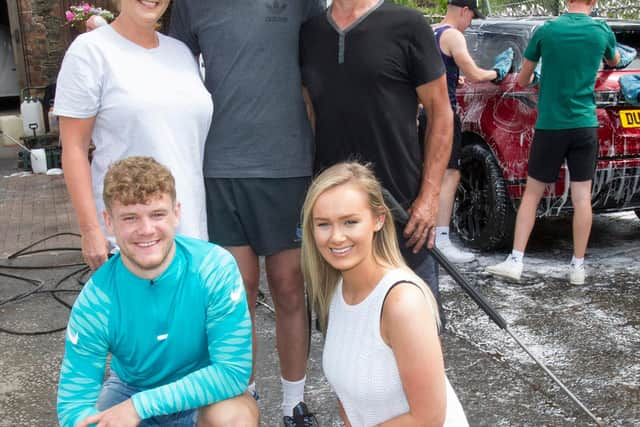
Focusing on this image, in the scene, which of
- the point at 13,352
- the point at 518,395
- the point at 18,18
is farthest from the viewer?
the point at 18,18

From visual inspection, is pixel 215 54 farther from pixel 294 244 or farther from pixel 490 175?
pixel 490 175

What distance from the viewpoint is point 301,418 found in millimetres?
2914

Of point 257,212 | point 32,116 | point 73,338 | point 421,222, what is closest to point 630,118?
point 421,222

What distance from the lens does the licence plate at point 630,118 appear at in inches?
183

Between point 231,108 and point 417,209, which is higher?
point 231,108

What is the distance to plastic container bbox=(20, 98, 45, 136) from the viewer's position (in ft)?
37.8

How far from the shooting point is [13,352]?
12.9 feet

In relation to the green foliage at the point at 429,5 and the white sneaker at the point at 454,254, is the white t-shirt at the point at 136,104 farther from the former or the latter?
the green foliage at the point at 429,5

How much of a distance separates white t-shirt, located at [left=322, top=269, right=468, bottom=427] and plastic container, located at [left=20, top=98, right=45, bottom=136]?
403 inches

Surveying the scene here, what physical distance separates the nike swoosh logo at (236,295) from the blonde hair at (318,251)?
22 cm

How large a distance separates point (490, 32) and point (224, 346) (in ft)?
13.3

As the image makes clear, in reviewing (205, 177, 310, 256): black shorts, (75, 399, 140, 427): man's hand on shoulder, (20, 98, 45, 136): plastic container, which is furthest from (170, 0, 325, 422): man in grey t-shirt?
(20, 98, 45, 136): plastic container

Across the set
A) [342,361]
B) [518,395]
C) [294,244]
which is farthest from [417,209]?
[518,395]

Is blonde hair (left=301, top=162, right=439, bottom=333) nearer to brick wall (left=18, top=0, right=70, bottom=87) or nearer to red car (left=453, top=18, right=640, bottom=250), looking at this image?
red car (left=453, top=18, right=640, bottom=250)
